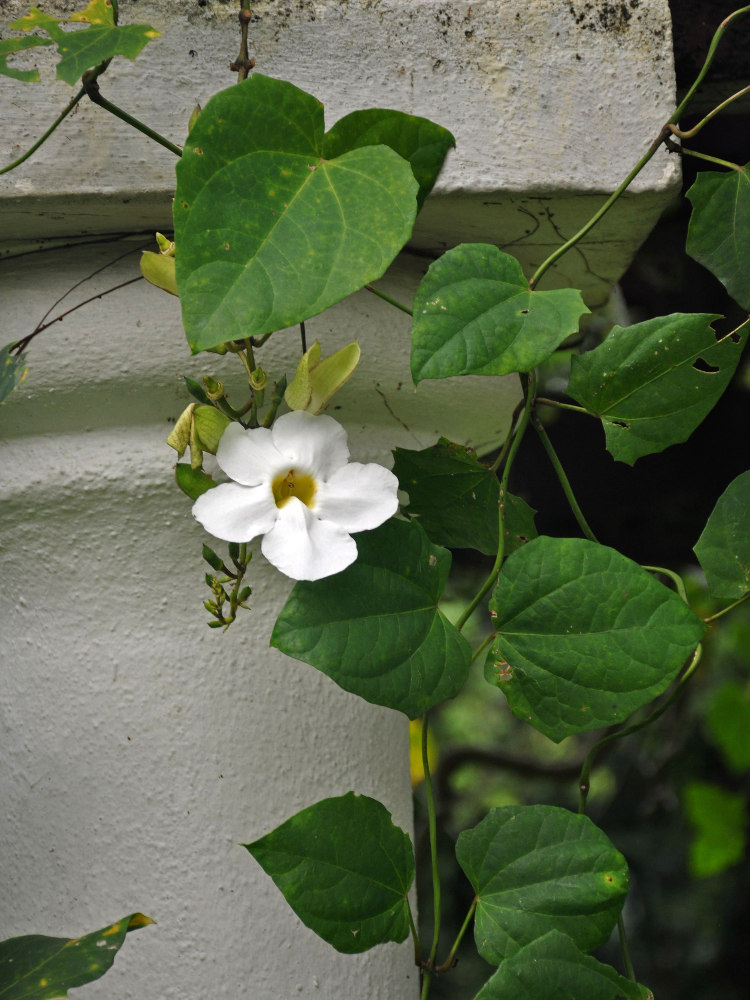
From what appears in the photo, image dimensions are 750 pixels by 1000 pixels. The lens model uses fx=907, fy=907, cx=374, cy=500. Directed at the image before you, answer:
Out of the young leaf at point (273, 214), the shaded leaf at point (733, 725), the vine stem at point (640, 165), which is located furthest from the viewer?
the shaded leaf at point (733, 725)

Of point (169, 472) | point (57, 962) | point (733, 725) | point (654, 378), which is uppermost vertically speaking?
point (654, 378)

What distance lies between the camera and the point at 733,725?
934mm

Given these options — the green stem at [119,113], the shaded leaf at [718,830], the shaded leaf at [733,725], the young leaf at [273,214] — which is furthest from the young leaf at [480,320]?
the shaded leaf at [718,830]

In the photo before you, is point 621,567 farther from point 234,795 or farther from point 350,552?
point 234,795

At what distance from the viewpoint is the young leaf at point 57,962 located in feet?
1.36

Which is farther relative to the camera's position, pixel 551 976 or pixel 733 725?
pixel 733 725

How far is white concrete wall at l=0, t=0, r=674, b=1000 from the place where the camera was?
496 millimetres

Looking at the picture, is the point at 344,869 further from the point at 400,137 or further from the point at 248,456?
the point at 400,137

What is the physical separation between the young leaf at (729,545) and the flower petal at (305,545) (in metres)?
0.21

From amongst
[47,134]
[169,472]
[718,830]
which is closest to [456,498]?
[169,472]

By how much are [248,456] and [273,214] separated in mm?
105

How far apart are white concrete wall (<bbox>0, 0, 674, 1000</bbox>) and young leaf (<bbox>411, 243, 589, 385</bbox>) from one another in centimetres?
10

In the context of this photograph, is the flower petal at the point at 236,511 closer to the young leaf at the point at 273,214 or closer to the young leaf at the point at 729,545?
the young leaf at the point at 273,214

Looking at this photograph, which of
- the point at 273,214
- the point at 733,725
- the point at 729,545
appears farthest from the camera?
the point at 733,725
